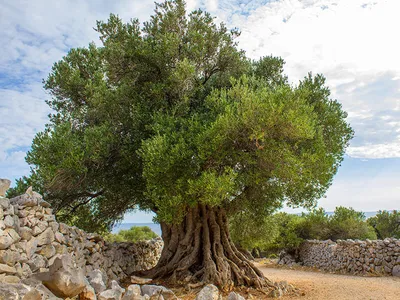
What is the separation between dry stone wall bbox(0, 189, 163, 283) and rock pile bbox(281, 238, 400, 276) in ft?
38.9

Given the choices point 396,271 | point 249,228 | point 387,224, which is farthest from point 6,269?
point 387,224

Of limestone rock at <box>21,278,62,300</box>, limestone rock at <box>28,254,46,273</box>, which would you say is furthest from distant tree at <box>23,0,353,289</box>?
limestone rock at <box>21,278,62,300</box>

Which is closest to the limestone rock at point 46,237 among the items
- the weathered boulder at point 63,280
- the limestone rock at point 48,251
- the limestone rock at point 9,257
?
the limestone rock at point 48,251

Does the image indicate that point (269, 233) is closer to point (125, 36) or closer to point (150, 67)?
point (150, 67)

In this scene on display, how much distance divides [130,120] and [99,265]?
5.31m

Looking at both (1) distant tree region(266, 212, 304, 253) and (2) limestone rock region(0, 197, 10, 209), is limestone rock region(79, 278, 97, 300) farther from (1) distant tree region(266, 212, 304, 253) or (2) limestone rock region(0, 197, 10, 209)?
(1) distant tree region(266, 212, 304, 253)

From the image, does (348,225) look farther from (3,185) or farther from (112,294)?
(3,185)

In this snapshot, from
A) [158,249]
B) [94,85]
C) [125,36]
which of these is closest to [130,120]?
[94,85]

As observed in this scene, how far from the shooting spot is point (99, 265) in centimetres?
1161

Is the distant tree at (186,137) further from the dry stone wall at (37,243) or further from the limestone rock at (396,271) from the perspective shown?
the limestone rock at (396,271)

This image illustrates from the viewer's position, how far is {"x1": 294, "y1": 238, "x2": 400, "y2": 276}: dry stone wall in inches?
605

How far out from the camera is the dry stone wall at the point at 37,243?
274 inches

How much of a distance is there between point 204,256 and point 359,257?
9.68 meters

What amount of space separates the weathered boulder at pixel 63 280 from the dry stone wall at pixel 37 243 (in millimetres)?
737
